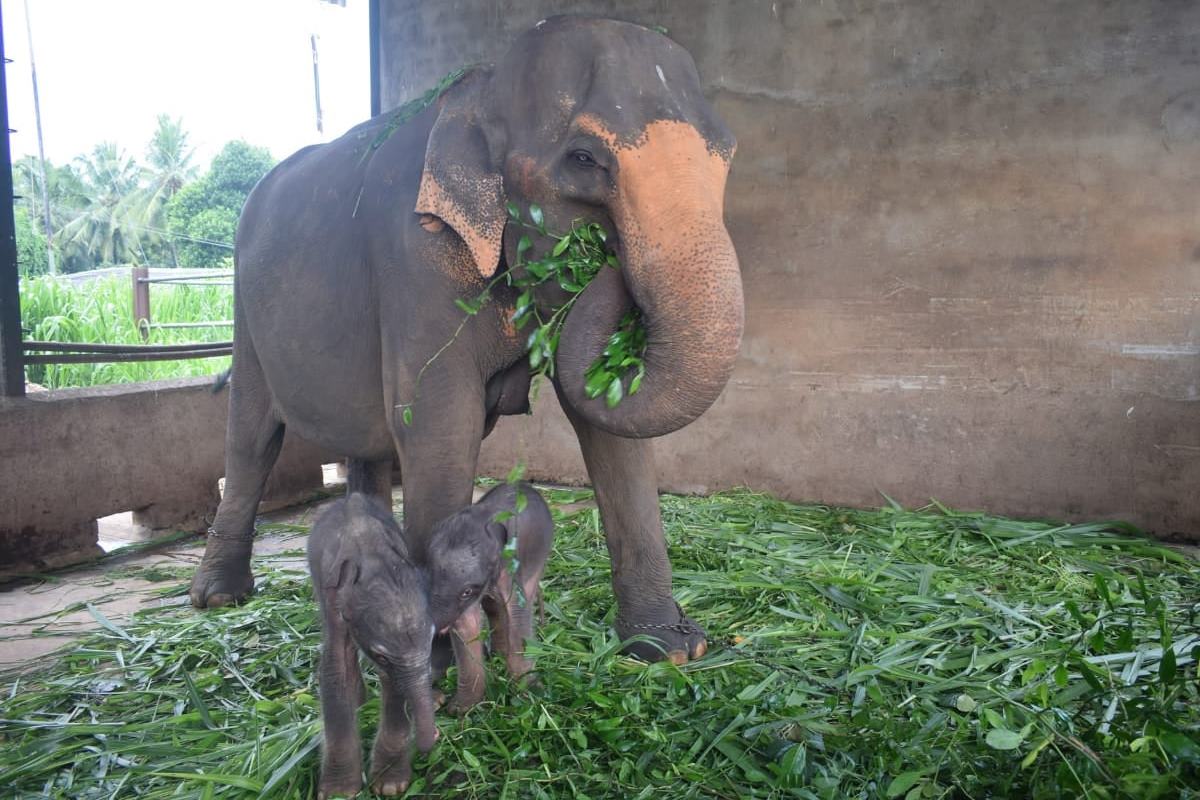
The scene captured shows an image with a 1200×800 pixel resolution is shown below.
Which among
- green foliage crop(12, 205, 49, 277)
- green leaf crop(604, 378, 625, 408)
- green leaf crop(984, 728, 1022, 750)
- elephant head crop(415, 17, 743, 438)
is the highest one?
green foliage crop(12, 205, 49, 277)

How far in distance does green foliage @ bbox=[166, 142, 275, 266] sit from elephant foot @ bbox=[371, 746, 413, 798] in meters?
28.1

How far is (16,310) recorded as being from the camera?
5.08m

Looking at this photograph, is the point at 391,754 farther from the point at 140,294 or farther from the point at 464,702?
the point at 140,294

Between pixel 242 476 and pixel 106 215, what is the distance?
35.9m

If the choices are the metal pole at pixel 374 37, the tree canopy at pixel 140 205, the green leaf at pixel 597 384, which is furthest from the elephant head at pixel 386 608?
the tree canopy at pixel 140 205

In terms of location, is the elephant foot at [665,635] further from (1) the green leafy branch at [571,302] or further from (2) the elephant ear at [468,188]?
(2) the elephant ear at [468,188]

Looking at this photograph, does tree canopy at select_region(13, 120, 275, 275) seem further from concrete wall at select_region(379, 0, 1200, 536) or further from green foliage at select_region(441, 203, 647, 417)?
green foliage at select_region(441, 203, 647, 417)

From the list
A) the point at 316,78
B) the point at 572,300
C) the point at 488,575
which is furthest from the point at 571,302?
the point at 316,78

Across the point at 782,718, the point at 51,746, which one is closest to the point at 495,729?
the point at 782,718

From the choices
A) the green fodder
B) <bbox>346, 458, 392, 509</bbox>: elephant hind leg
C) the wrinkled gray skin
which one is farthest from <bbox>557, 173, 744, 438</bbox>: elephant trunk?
the green fodder

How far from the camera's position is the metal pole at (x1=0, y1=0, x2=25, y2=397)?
4918mm

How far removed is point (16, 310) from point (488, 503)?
3.50m

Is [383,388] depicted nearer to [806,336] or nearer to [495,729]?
[495,729]

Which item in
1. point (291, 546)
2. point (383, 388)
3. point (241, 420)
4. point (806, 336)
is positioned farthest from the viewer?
point (806, 336)
